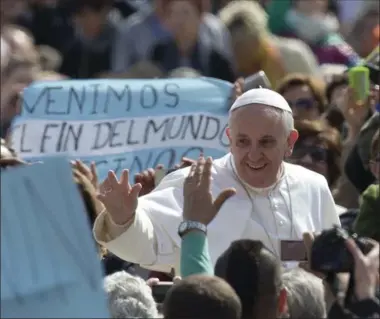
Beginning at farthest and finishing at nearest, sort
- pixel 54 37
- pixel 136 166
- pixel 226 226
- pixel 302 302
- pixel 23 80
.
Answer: pixel 54 37 < pixel 23 80 < pixel 136 166 < pixel 226 226 < pixel 302 302

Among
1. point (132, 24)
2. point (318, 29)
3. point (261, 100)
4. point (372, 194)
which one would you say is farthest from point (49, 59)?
point (261, 100)

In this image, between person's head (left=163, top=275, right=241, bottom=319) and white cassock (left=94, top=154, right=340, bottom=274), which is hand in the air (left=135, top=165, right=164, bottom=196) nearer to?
white cassock (left=94, top=154, right=340, bottom=274)

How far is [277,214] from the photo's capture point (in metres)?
6.78

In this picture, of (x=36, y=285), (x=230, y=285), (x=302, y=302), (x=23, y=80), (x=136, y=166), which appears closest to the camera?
(x=36, y=285)

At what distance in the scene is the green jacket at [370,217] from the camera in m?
7.02

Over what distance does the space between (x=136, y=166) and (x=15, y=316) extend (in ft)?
14.1

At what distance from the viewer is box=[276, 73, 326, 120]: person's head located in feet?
31.0

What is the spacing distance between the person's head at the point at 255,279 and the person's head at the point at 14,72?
417 cm

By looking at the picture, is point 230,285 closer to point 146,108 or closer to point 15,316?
point 15,316

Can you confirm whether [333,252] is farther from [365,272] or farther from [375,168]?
[375,168]

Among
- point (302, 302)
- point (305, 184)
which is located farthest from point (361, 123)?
point (302, 302)

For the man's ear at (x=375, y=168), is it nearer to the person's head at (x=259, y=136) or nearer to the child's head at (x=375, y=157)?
the child's head at (x=375, y=157)

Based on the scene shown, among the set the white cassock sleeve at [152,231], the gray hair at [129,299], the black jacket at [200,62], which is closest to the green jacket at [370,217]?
the white cassock sleeve at [152,231]

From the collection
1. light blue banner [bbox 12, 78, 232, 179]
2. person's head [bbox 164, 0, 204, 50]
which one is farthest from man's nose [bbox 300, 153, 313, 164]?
person's head [bbox 164, 0, 204, 50]
